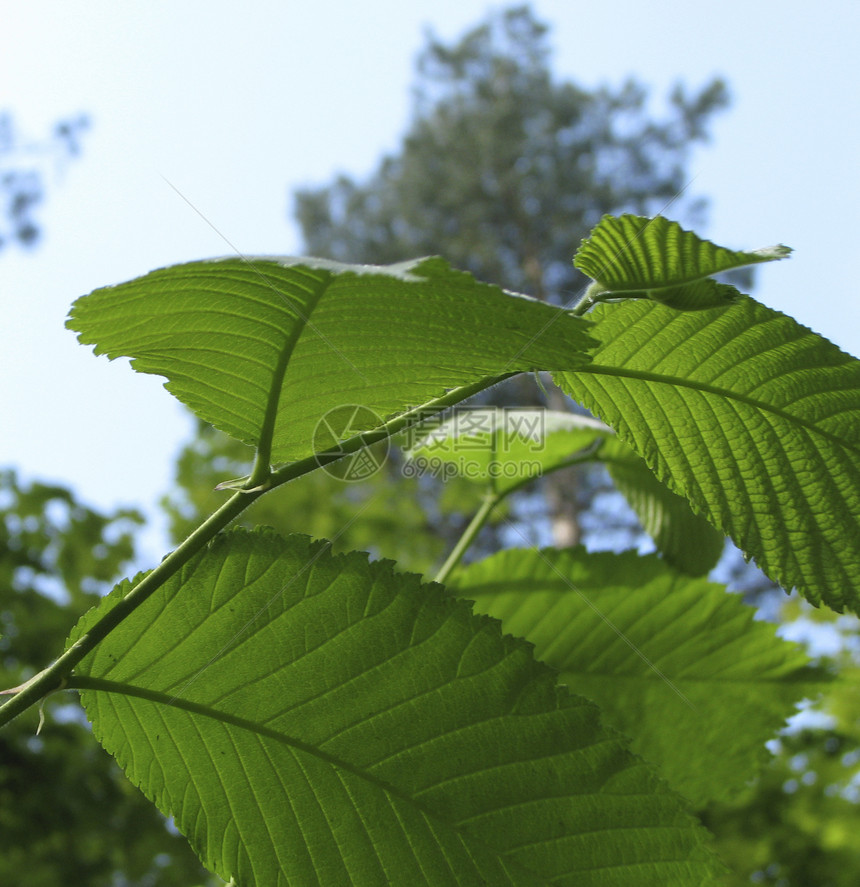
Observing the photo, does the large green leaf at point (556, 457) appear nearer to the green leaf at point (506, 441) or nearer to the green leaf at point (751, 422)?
the green leaf at point (506, 441)

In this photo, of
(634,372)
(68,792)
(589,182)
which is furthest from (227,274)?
(589,182)

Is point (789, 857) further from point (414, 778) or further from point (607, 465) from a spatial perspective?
point (414, 778)

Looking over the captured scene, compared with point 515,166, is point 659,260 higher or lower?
lower

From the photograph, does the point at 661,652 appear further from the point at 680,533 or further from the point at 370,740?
the point at 370,740

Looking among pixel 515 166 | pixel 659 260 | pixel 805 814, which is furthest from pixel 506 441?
pixel 515 166

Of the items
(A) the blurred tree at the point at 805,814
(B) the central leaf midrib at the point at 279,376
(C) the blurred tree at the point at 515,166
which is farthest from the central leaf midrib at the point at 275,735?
(C) the blurred tree at the point at 515,166

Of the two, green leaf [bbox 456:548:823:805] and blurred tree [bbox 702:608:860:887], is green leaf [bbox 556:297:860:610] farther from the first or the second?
blurred tree [bbox 702:608:860:887]
